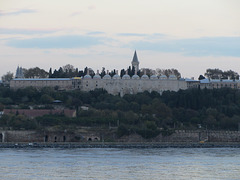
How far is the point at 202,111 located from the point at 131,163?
3082cm

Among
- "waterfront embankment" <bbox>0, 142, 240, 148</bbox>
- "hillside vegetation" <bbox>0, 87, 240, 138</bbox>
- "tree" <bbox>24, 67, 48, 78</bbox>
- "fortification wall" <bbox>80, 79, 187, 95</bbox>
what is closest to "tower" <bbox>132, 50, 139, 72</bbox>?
"fortification wall" <bbox>80, 79, 187, 95</bbox>

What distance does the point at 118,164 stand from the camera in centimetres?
4188

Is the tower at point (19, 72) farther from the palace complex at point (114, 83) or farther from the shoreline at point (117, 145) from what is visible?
the shoreline at point (117, 145)

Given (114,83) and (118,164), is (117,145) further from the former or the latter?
(114,83)

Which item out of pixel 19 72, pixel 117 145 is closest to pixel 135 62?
pixel 19 72

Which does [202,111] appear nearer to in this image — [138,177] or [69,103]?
[69,103]

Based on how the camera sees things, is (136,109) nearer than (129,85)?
Yes

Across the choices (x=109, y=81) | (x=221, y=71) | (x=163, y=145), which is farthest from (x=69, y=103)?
(x=221, y=71)

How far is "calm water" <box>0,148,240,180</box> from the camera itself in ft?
121

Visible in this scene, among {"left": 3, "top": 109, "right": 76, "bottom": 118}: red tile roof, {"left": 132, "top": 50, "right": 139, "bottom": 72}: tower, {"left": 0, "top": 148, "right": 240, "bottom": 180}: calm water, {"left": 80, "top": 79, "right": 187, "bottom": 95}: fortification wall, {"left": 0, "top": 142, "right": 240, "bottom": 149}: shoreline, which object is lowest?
{"left": 0, "top": 148, "right": 240, "bottom": 180}: calm water

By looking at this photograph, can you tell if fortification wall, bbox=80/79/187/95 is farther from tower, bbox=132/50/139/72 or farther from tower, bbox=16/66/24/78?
tower, bbox=16/66/24/78

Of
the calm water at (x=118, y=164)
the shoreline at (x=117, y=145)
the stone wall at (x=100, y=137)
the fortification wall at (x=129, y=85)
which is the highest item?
the fortification wall at (x=129, y=85)

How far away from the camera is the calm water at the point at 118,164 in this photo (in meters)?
36.9

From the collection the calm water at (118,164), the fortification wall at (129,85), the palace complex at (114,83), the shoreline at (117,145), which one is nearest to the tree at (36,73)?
the palace complex at (114,83)
